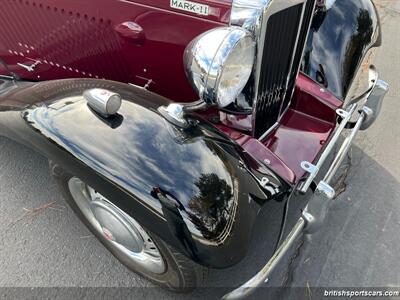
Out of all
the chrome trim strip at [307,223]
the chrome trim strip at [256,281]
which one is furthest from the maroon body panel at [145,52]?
the chrome trim strip at [256,281]

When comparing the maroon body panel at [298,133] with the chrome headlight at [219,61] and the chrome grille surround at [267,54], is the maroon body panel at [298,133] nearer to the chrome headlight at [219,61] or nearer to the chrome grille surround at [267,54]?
the chrome grille surround at [267,54]

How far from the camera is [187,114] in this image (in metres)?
1.53

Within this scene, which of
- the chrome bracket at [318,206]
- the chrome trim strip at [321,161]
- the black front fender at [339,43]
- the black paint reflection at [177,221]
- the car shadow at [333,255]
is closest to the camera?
the black paint reflection at [177,221]

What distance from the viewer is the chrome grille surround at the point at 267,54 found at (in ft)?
4.93

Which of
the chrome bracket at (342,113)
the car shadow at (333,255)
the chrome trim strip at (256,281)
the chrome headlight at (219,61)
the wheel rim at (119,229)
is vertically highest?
the chrome headlight at (219,61)

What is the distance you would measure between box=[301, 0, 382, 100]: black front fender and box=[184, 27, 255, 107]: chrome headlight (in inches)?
27.6

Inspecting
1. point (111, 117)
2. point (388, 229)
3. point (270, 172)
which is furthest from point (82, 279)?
point (388, 229)

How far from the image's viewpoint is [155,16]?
1.68 m

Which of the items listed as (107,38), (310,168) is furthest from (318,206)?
(107,38)

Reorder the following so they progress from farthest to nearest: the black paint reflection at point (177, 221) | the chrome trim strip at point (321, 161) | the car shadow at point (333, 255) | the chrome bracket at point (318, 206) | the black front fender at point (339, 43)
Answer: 1. the black front fender at point (339, 43)
2. the car shadow at point (333, 255)
3. the chrome trim strip at point (321, 161)
4. the chrome bracket at point (318, 206)
5. the black paint reflection at point (177, 221)

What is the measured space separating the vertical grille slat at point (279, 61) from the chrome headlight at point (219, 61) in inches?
6.2

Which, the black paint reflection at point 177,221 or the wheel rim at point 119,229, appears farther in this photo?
the wheel rim at point 119,229

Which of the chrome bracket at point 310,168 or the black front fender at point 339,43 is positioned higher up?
the black front fender at point 339,43

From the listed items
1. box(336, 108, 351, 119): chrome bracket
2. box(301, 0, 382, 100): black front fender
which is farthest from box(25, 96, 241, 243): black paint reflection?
box(301, 0, 382, 100): black front fender
